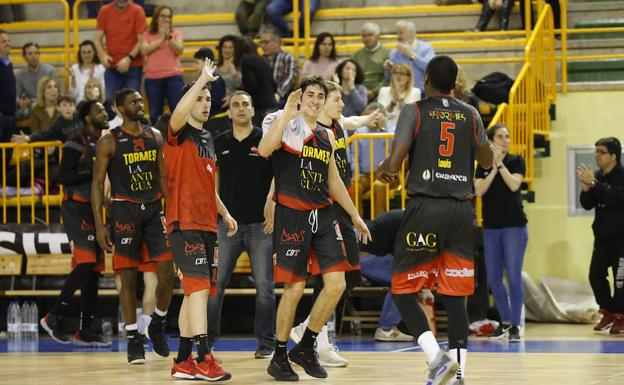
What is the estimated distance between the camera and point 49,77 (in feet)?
50.5

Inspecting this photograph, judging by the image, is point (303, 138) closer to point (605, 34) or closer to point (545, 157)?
point (545, 157)

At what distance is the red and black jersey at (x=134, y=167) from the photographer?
33.7 ft

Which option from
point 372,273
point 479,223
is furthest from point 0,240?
point 479,223

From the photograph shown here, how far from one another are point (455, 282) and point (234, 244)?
3.22 meters

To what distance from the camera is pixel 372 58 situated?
15.2 metres

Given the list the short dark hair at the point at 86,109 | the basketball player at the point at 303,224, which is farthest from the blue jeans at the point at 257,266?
the short dark hair at the point at 86,109

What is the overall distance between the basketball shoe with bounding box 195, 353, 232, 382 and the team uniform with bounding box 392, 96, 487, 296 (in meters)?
1.51

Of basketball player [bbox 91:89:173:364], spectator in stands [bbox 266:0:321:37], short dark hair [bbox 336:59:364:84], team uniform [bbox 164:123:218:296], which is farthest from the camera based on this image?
spectator in stands [bbox 266:0:321:37]

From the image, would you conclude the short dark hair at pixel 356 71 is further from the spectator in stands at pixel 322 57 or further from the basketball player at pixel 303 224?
the basketball player at pixel 303 224

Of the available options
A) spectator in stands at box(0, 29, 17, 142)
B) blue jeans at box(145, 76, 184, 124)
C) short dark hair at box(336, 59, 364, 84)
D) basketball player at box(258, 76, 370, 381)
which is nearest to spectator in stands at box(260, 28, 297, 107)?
short dark hair at box(336, 59, 364, 84)

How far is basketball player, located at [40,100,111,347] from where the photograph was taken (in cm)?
1199

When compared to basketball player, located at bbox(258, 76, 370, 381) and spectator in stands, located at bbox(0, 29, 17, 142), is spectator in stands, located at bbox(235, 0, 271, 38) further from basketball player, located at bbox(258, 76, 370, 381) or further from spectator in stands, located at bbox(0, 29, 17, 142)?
basketball player, located at bbox(258, 76, 370, 381)

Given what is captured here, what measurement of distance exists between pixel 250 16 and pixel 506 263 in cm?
655

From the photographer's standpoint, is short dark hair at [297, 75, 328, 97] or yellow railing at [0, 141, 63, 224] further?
yellow railing at [0, 141, 63, 224]
